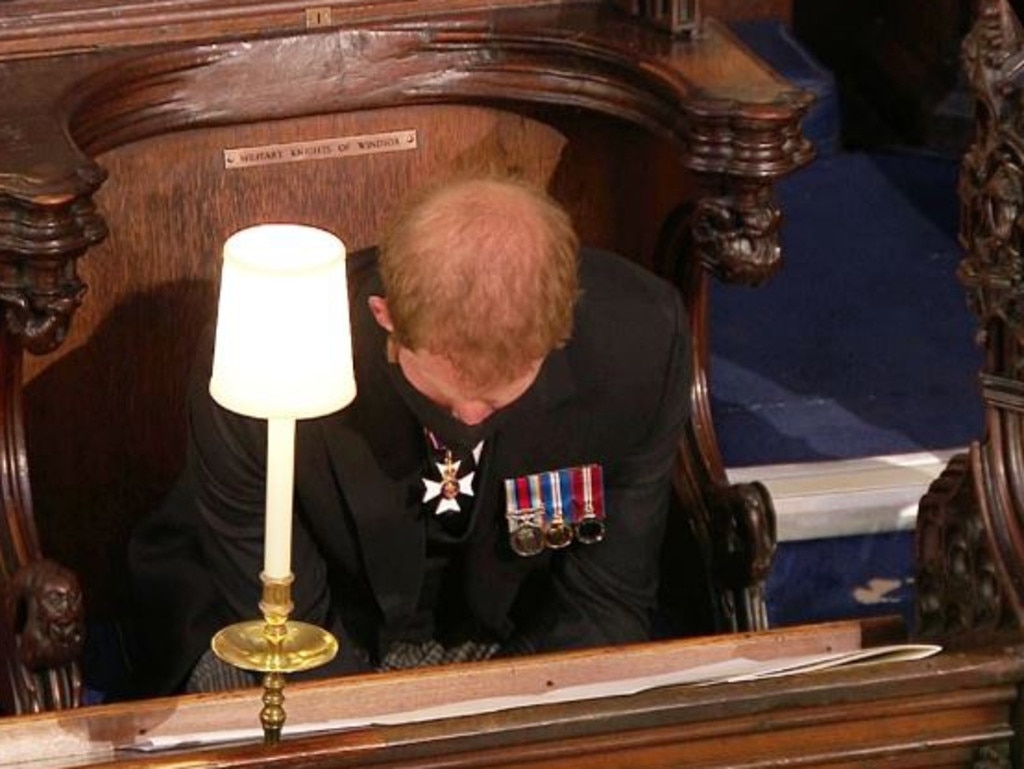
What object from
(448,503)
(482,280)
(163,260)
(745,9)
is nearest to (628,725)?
(482,280)

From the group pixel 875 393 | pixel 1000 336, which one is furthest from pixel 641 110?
pixel 875 393

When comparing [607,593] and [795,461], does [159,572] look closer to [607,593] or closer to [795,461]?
[607,593]

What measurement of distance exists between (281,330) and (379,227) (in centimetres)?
125

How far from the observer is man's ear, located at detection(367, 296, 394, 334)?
9.53 ft

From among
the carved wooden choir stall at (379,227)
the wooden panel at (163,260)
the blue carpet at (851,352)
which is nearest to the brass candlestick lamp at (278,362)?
the carved wooden choir stall at (379,227)

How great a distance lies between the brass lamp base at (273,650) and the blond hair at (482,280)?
1.74 feet

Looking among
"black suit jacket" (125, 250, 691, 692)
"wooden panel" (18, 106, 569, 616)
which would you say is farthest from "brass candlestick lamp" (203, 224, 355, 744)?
"wooden panel" (18, 106, 569, 616)

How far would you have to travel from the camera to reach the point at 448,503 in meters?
3.15

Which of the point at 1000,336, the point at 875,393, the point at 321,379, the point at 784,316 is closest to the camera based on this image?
the point at 321,379

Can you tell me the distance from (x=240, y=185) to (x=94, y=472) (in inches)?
17.0

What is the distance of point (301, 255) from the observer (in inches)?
89.9

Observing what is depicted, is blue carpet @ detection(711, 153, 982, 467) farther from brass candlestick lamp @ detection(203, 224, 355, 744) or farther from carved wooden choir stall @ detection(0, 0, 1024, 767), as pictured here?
brass candlestick lamp @ detection(203, 224, 355, 744)

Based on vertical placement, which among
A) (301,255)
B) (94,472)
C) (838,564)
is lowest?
(838,564)

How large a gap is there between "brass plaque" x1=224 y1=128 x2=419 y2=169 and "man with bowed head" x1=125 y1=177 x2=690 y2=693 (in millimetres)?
282
